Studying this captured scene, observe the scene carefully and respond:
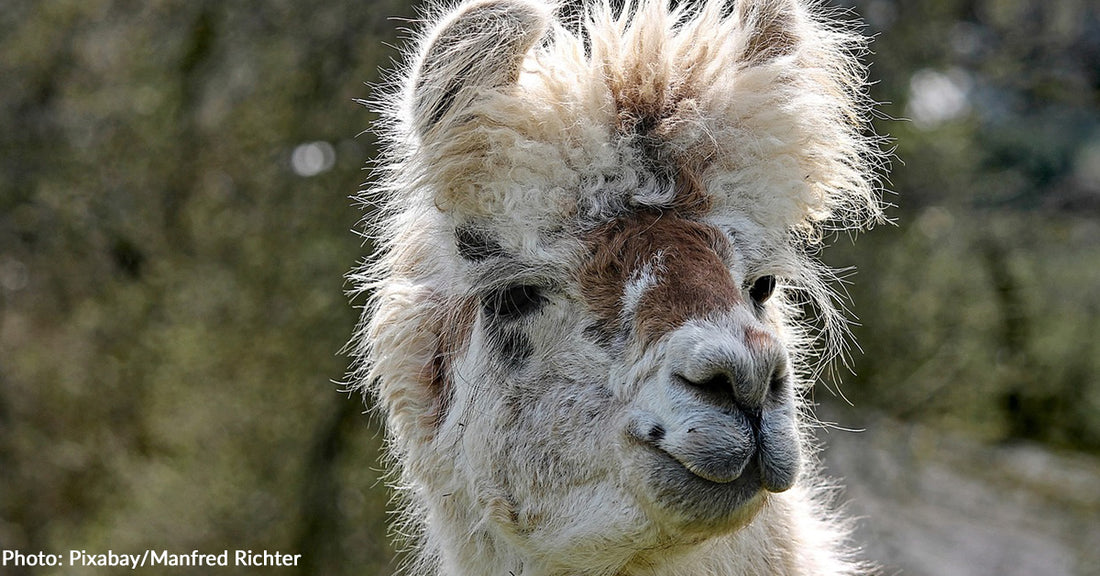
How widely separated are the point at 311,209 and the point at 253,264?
25.7 inches

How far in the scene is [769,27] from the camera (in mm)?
3404

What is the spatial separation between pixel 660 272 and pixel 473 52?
887mm

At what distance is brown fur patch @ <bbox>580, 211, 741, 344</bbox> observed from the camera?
2617 mm

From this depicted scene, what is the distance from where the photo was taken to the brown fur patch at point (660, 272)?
8.59 ft

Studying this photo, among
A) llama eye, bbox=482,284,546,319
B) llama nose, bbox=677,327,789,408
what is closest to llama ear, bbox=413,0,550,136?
llama eye, bbox=482,284,546,319

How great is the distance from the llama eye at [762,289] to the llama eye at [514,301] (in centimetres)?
68

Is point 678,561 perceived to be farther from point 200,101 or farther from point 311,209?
point 200,101

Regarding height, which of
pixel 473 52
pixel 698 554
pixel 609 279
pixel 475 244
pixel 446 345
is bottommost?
pixel 698 554

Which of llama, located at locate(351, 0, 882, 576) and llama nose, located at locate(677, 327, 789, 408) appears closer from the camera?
llama nose, located at locate(677, 327, 789, 408)

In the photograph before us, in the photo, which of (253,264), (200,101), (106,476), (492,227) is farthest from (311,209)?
(492,227)

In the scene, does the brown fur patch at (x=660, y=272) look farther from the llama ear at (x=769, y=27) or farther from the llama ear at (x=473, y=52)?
the llama ear at (x=769, y=27)

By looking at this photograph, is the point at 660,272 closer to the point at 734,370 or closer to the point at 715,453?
the point at 734,370

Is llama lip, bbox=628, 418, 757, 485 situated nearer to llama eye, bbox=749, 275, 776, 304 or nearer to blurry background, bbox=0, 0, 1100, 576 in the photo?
llama eye, bbox=749, 275, 776, 304

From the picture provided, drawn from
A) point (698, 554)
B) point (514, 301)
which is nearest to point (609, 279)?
point (514, 301)
